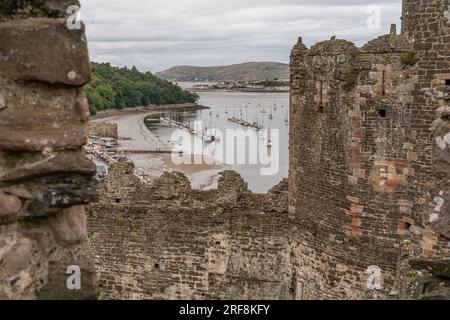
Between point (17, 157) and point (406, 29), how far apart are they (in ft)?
23.2

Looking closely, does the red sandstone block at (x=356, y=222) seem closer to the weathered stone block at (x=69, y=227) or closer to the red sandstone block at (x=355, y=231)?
the red sandstone block at (x=355, y=231)

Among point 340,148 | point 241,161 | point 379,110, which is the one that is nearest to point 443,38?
point 379,110

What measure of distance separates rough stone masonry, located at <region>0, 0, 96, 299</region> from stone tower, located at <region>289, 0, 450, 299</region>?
5657 mm

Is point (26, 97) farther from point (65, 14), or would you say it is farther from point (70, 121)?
point (65, 14)

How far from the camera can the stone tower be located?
8.95m

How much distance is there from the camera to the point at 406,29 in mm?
9102

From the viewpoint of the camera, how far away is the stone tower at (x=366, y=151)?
8945mm

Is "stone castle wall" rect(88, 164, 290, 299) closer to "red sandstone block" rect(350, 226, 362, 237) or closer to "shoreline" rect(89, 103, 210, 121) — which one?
"red sandstone block" rect(350, 226, 362, 237)

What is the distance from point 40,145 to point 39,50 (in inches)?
21.5

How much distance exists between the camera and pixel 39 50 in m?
3.46

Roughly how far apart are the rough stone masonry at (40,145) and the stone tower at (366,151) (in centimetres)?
566

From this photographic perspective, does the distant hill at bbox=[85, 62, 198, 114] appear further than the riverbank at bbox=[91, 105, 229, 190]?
Yes

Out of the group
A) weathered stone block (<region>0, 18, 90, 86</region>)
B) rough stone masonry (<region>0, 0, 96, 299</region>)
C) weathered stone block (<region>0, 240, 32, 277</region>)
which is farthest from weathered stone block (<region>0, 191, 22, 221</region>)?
weathered stone block (<region>0, 18, 90, 86</region>)

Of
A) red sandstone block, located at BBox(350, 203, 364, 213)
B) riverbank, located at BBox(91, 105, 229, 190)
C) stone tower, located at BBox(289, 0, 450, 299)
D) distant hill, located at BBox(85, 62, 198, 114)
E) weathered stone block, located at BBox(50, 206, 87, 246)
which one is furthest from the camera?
distant hill, located at BBox(85, 62, 198, 114)
